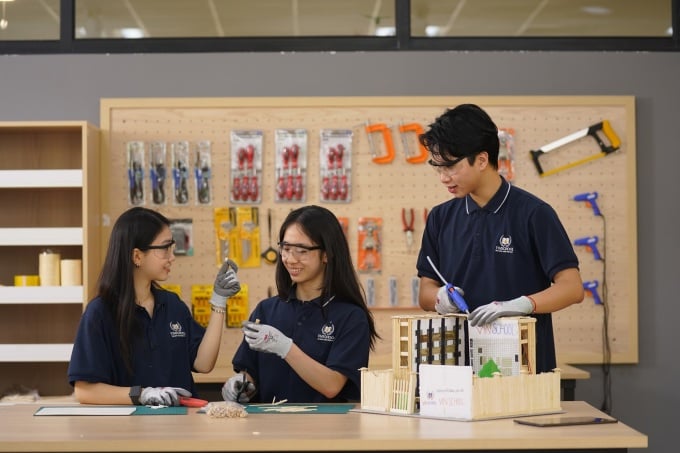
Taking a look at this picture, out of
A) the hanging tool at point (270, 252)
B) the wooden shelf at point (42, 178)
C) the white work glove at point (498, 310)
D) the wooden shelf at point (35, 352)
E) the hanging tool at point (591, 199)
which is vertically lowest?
the wooden shelf at point (35, 352)

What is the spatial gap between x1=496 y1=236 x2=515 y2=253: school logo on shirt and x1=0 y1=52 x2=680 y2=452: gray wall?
1.81m

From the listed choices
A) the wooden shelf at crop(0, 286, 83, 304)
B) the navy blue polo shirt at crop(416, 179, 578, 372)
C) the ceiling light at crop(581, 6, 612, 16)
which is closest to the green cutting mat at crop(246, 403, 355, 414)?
the navy blue polo shirt at crop(416, 179, 578, 372)

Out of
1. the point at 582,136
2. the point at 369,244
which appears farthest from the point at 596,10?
the point at 369,244

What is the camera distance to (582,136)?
458 cm

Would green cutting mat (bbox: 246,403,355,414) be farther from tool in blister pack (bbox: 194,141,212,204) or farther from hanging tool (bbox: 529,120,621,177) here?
hanging tool (bbox: 529,120,621,177)

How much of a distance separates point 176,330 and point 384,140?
6.06ft

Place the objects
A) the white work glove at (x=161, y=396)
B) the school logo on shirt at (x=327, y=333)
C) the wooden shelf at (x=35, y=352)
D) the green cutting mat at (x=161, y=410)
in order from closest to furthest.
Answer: the green cutting mat at (x=161, y=410) < the white work glove at (x=161, y=396) < the school logo on shirt at (x=327, y=333) < the wooden shelf at (x=35, y=352)

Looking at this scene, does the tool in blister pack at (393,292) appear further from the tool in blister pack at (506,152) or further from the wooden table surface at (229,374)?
the tool in blister pack at (506,152)

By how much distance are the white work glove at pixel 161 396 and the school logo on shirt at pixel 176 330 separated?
0.30 meters

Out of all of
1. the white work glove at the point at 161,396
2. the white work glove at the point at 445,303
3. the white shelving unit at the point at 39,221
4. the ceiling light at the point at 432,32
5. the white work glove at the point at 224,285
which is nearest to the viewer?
the white work glove at the point at 161,396

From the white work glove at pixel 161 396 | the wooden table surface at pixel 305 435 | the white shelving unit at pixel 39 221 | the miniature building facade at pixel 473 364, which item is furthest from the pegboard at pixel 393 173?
the wooden table surface at pixel 305 435

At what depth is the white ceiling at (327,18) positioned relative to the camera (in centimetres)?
→ 475

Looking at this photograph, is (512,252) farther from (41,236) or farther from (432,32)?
(41,236)

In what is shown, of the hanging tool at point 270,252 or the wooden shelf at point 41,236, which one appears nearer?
the wooden shelf at point 41,236
